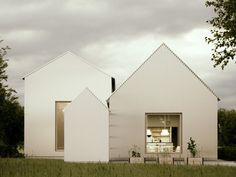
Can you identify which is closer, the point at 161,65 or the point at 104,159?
the point at 104,159

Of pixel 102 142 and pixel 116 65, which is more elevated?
pixel 116 65

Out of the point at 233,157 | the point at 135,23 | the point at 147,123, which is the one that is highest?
the point at 135,23

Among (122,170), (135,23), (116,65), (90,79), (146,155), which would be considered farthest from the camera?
(116,65)

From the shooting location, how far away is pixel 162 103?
109 ft

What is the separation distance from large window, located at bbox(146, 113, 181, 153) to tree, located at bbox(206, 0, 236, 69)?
41.3ft

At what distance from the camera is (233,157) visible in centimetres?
3384

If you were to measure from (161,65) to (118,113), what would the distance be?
13.1 feet

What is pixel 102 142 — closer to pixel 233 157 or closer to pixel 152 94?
pixel 152 94

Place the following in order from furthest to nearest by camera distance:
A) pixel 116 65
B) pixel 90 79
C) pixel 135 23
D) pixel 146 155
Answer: pixel 116 65 → pixel 90 79 → pixel 146 155 → pixel 135 23

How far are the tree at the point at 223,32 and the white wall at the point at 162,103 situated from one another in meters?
11.8

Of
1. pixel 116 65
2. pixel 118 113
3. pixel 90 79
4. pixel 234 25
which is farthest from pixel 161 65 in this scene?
pixel 234 25

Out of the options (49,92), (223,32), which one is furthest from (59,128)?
(223,32)

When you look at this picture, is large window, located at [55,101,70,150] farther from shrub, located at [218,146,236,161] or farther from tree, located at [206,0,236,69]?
tree, located at [206,0,236,69]

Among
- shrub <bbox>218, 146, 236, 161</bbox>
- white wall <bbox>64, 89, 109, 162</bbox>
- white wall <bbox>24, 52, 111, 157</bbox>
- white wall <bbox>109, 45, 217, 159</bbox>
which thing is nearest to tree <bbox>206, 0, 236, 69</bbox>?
white wall <bbox>64, 89, 109, 162</bbox>
